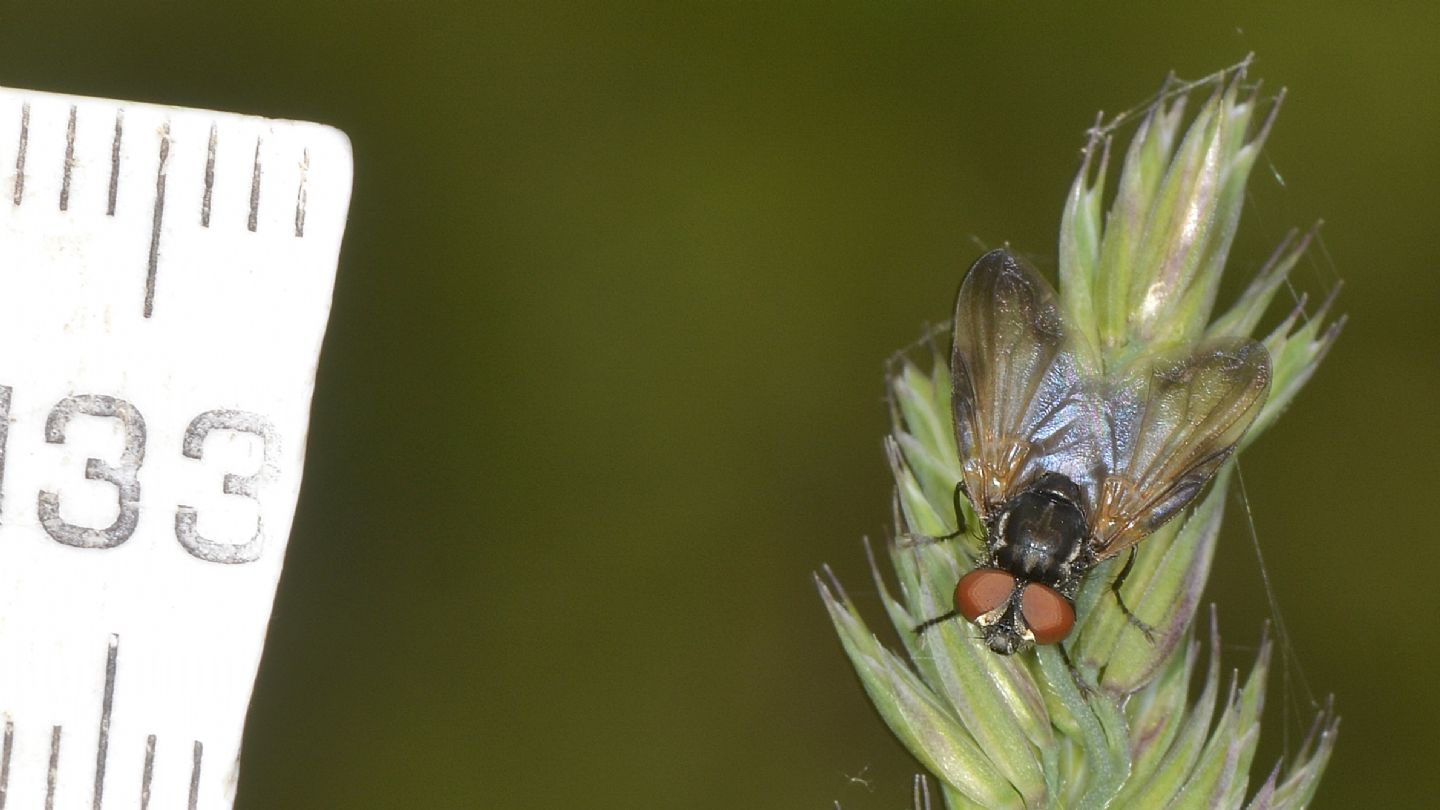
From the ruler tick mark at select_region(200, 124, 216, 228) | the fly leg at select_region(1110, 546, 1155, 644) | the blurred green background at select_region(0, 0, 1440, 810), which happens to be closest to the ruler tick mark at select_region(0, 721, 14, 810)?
the ruler tick mark at select_region(200, 124, 216, 228)

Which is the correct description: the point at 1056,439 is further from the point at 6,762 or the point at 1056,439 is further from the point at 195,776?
Answer: the point at 6,762

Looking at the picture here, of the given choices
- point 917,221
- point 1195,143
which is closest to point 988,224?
point 917,221

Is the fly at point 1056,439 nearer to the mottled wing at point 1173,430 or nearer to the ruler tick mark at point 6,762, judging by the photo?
the mottled wing at point 1173,430

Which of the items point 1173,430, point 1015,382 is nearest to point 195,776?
point 1015,382

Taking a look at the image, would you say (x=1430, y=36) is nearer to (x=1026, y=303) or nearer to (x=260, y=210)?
(x=1026, y=303)

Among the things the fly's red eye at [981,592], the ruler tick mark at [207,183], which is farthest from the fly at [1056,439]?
the ruler tick mark at [207,183]
